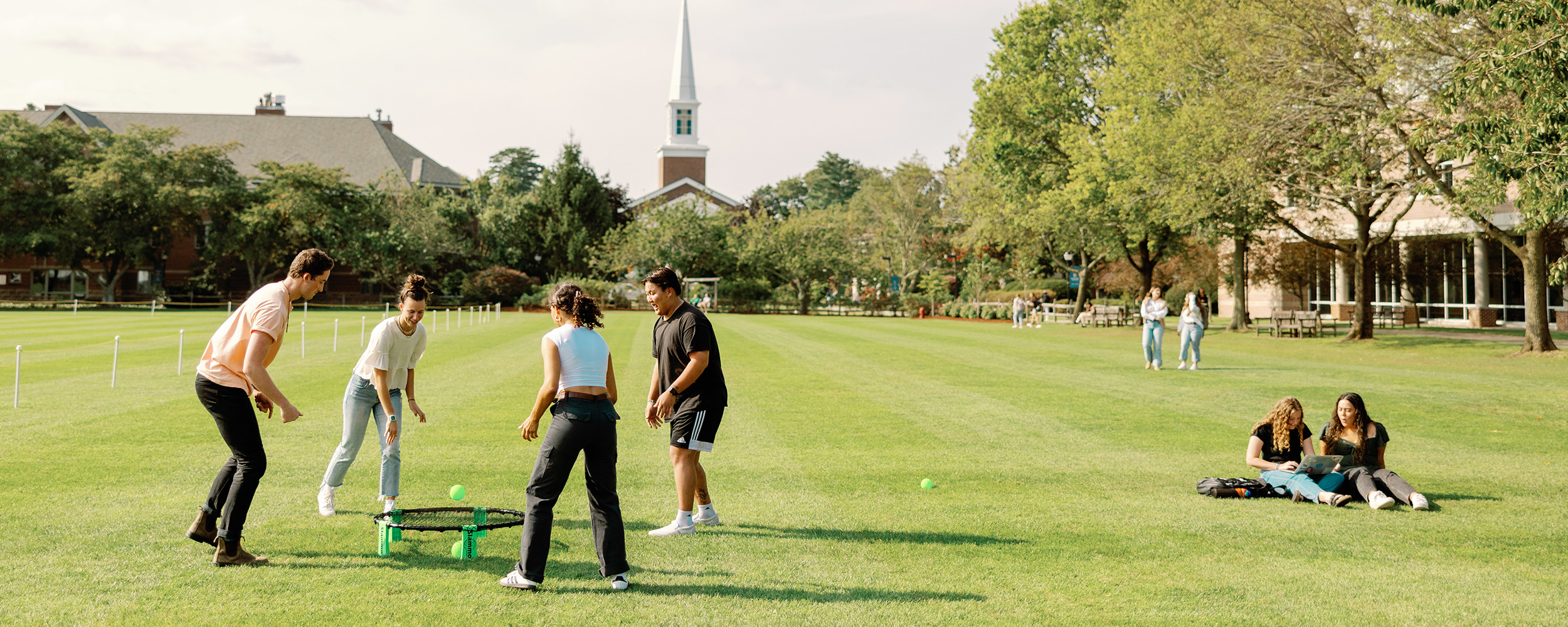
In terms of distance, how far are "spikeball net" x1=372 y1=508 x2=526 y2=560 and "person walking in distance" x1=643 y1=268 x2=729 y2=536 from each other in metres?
1.07

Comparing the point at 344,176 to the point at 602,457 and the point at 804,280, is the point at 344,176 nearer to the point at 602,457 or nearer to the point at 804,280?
the point at 804,280

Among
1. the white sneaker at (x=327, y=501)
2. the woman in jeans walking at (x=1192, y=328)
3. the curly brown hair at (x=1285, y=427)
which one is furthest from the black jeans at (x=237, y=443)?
the woman in jeans walking at (x=1192, y=328)

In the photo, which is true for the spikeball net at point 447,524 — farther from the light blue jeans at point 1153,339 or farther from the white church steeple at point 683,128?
the white church steeple at point 683,128

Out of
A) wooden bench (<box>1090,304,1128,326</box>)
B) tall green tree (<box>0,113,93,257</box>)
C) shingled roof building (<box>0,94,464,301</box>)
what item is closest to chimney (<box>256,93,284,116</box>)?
shingled roof building (<box>0,94,464,301</box>)

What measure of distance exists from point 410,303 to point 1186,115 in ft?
80.5

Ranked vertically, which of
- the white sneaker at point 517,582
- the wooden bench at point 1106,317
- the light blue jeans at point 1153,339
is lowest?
the white sneaker at point 517,582

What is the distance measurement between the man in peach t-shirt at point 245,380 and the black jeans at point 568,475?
4.91ft

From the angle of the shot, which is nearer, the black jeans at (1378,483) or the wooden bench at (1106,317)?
the black jeans at (1378,483)

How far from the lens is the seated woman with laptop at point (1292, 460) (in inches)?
316

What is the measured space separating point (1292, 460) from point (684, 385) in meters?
5.48

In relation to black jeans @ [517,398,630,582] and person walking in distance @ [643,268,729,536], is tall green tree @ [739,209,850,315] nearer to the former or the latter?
person walking in distance @ [643,268,729,536]

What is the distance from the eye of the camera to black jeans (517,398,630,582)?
5344mm

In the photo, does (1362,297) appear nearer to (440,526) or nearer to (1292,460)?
(1292,460)

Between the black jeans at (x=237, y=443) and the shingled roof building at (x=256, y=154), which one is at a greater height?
the shingled roof building at (x=256, y=154)
